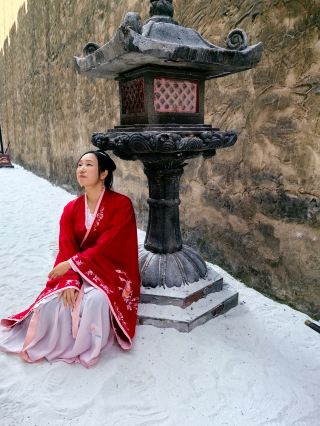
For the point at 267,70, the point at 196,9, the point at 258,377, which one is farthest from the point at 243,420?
the point at 196,9

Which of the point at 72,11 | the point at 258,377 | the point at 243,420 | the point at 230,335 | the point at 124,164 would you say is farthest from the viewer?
the point at 72,11

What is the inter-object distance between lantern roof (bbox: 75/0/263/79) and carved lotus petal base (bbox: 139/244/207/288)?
117 centimetres

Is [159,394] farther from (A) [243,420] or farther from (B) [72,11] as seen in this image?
(B) [72,11]

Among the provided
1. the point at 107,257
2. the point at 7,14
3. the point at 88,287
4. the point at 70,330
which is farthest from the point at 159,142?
the point at 7,14

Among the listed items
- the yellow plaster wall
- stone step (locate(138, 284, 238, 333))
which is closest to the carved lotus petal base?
stone step (locate(138, 284, 238, 333))

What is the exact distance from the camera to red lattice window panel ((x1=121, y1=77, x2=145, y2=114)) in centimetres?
210

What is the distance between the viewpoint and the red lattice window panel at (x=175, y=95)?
2.06m

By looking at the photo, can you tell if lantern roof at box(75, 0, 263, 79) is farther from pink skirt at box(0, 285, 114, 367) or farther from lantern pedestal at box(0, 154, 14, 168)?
lantern pedestal at box(0, 154, 14, 168)

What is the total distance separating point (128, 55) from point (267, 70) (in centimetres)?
114

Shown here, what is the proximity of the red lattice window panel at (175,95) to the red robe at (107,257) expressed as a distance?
0.58 m

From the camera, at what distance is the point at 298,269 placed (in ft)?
7.99

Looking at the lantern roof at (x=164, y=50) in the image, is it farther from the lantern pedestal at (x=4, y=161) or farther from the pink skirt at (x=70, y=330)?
the lantern pedestal at (x=4, y=161)

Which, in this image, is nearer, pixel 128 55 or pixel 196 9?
pixel 128 55

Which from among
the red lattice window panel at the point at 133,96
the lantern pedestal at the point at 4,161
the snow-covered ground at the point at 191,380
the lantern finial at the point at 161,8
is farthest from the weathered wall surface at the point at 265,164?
the lantern pedestal at the point at 4,161
